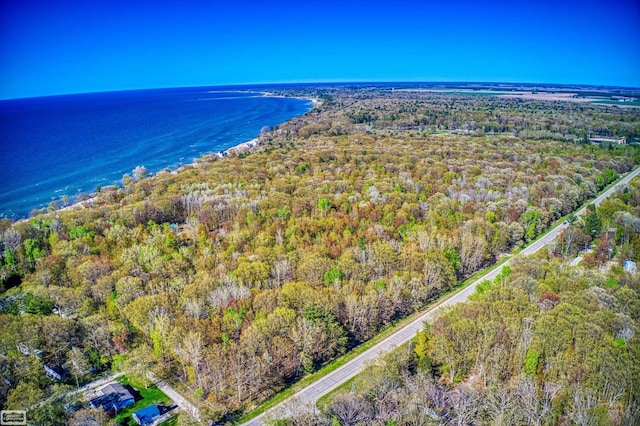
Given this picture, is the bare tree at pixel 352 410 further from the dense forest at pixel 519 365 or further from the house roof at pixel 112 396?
the house roof at pixel 112 396

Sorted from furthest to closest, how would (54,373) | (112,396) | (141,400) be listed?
1. (54,373)
2. (141,400)
3. (112,396)

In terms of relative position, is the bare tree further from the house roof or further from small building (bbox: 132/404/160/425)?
the house roof

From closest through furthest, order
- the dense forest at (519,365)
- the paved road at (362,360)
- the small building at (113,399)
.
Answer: the dense forest at (519,365), the small building at (113,399), the paved road at (362,360)

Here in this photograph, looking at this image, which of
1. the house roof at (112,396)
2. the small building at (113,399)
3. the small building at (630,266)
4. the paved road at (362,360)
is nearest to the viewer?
the small building at (113,399)

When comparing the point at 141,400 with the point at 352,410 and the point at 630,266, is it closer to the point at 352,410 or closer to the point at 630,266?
the point at 352,410

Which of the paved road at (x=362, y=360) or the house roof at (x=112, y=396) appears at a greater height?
the house roof at (x=112, y=396)

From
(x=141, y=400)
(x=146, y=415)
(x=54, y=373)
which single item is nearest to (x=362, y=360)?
(x=146, y=415)

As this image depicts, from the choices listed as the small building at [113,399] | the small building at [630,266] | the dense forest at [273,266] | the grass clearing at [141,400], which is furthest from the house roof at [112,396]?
the small building at [630,266]
